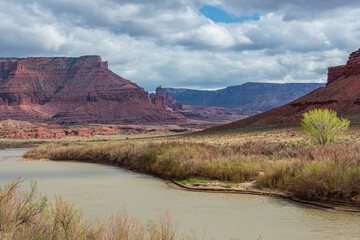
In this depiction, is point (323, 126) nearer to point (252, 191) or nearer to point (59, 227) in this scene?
point (252, 191)

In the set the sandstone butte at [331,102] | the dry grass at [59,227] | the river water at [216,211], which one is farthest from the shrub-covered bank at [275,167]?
the sandstone butte at [331,102]

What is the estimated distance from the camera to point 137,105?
199m

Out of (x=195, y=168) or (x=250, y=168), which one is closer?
(x=250, y=168)

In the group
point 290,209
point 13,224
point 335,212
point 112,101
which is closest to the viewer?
point 13,224

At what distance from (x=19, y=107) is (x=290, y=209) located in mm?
194835

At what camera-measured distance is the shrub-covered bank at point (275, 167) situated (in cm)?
1366

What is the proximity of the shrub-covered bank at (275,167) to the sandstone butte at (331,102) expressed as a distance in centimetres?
4372

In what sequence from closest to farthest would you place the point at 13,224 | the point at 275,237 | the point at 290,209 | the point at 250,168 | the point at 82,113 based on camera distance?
1. the point at 13,224
2. the point at 275,237
3. the point at 290,209
4. the point at 250,168
5. the point at 82,113

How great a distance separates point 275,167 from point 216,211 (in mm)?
5132

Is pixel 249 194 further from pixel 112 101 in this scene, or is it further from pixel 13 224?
pixel 112 101

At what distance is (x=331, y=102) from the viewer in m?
76.4

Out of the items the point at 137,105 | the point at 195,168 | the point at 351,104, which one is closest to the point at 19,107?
the point at 137,105

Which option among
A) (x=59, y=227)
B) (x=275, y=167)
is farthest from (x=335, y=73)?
(x=59, y=227)

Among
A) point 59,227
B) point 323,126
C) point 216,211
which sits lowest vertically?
point 216,211
